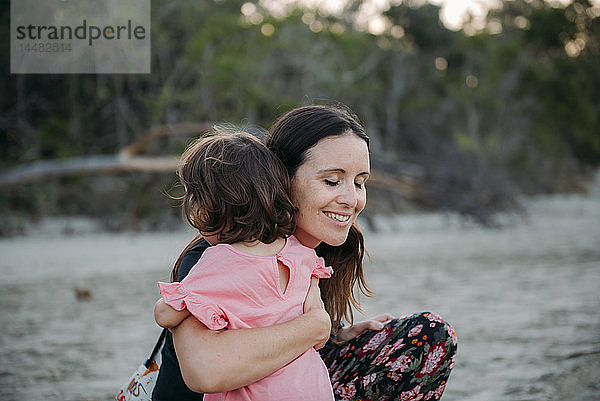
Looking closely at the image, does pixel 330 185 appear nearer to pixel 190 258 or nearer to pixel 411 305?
pixel 190 258

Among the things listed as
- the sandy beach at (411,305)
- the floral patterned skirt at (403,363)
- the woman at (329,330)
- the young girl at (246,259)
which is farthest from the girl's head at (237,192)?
the sandy beach at (411,305)

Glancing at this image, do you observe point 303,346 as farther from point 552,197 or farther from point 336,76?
point 552,197

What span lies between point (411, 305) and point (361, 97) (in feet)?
53.3

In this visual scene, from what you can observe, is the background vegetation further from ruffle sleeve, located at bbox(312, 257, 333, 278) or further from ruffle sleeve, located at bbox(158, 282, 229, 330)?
ruffle sleeve, located at bbox(158, 282, 229, 330)

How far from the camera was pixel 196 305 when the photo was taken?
136cm

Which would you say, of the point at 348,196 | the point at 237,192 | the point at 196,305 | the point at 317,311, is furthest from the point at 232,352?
the point at 348,196

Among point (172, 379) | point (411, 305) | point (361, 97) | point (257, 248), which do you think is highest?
point (361, 97)

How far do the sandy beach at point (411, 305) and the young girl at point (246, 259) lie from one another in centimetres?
144

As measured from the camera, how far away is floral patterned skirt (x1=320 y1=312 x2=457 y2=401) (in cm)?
186

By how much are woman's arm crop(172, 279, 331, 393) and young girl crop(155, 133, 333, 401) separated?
3 centimetres

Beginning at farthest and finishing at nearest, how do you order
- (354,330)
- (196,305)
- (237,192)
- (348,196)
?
(354,330) → (348,196) → (237,192) → (196,305)

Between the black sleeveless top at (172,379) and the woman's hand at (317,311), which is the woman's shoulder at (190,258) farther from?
the woman's hand at (317,311)

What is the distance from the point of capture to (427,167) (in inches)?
448

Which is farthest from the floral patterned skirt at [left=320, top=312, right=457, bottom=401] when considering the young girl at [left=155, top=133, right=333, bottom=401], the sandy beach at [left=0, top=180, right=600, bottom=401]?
the sandy beach at [left=0, top=180, right=600, bottom=401]
